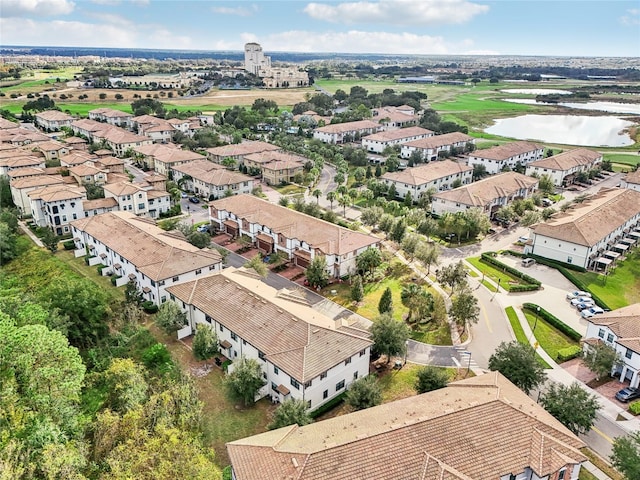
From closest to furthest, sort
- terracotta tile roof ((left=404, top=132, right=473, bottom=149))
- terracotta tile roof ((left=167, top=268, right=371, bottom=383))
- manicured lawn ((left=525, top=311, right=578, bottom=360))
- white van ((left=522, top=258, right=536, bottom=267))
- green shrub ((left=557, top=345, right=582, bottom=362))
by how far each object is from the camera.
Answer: terracotta tile roof ((left=167, top=268, right=371, bottom=383)), green shrub ((left=557, top=345, right=582, bottom=362)), manicured lawn ((left=525, top=311, right=578, bottom=360)), white van ((left=522, top=258, right=536, bottom=267)), terracotta tile roof ((left=404, top=132, right=473, bottom=149))

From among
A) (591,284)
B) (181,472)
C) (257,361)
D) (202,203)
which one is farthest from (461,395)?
(202,203)

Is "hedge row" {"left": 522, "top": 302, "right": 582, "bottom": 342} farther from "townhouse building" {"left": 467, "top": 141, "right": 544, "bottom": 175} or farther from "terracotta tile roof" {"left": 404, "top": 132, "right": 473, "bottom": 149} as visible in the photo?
"terracotta tile roof" {"left": 404, "top": 132, "right": 473, "bottom": 149}

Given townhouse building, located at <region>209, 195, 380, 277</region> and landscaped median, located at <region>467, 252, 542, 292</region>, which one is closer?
landscaped median, located at <region>467, 252, 542, 292</region>

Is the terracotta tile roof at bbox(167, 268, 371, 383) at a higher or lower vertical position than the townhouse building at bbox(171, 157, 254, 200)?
higher

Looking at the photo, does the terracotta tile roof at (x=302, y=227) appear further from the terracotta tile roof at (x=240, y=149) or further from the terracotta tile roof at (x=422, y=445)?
the terracotta tile roof at (x=240, y=149)

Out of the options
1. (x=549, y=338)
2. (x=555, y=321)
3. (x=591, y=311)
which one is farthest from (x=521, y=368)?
(x=591, y=311)

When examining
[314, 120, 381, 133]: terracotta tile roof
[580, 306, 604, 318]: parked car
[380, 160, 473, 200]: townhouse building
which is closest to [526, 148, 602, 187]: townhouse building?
[380, 160, 473, 200]: townhouse building

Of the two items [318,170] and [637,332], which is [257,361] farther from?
[318,170]
